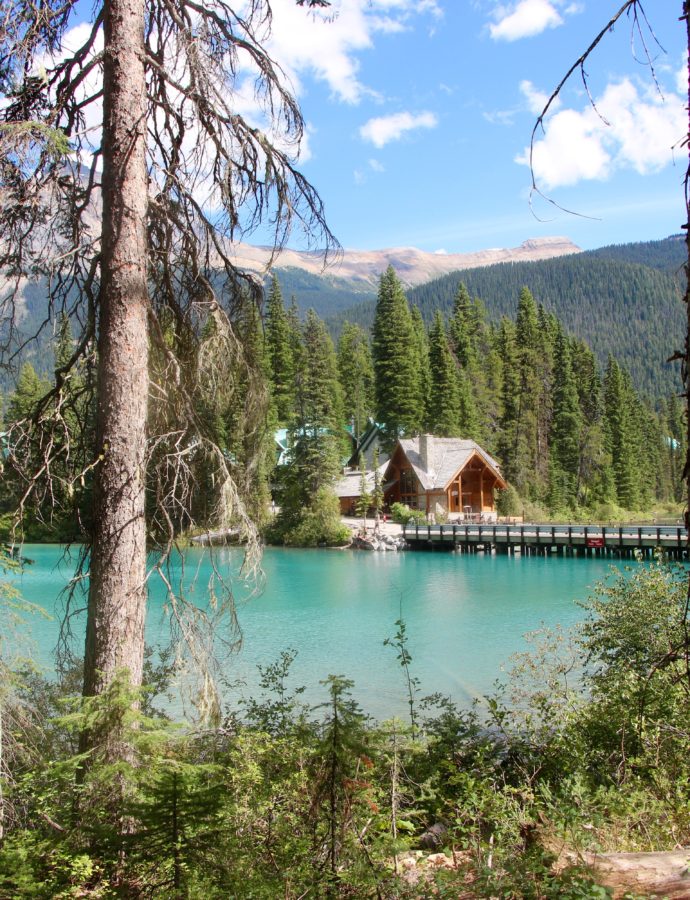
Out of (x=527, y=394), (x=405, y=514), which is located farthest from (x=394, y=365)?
(x=527, y=394)

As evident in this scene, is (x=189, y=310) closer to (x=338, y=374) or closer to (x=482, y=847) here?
(x=482, y=847)

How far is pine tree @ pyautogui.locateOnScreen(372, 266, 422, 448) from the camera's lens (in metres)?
44.5

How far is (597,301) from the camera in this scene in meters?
168

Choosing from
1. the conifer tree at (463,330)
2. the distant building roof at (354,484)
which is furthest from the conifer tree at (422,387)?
the distant building roof at (354,484)

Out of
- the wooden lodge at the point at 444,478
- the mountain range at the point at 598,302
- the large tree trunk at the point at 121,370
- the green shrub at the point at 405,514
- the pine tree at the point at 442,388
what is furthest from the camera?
the mountain range at the point at 598,302

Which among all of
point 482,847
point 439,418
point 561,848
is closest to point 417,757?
point 482,847

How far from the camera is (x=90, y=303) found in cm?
416

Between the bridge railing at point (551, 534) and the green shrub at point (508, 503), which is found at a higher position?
the green shrub at point (508, 503)

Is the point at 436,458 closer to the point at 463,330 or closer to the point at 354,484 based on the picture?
the point at 354,484

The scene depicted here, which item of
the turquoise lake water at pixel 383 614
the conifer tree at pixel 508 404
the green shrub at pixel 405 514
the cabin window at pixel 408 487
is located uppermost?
the conifer tree at pixel 508 404

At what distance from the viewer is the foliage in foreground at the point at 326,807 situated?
8.39ft

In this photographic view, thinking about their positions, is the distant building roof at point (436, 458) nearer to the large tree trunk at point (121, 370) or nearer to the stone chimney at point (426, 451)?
the stone chimney at point (426, 451)

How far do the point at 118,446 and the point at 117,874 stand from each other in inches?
78.8

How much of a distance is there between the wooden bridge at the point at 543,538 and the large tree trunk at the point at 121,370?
96.5 ft
